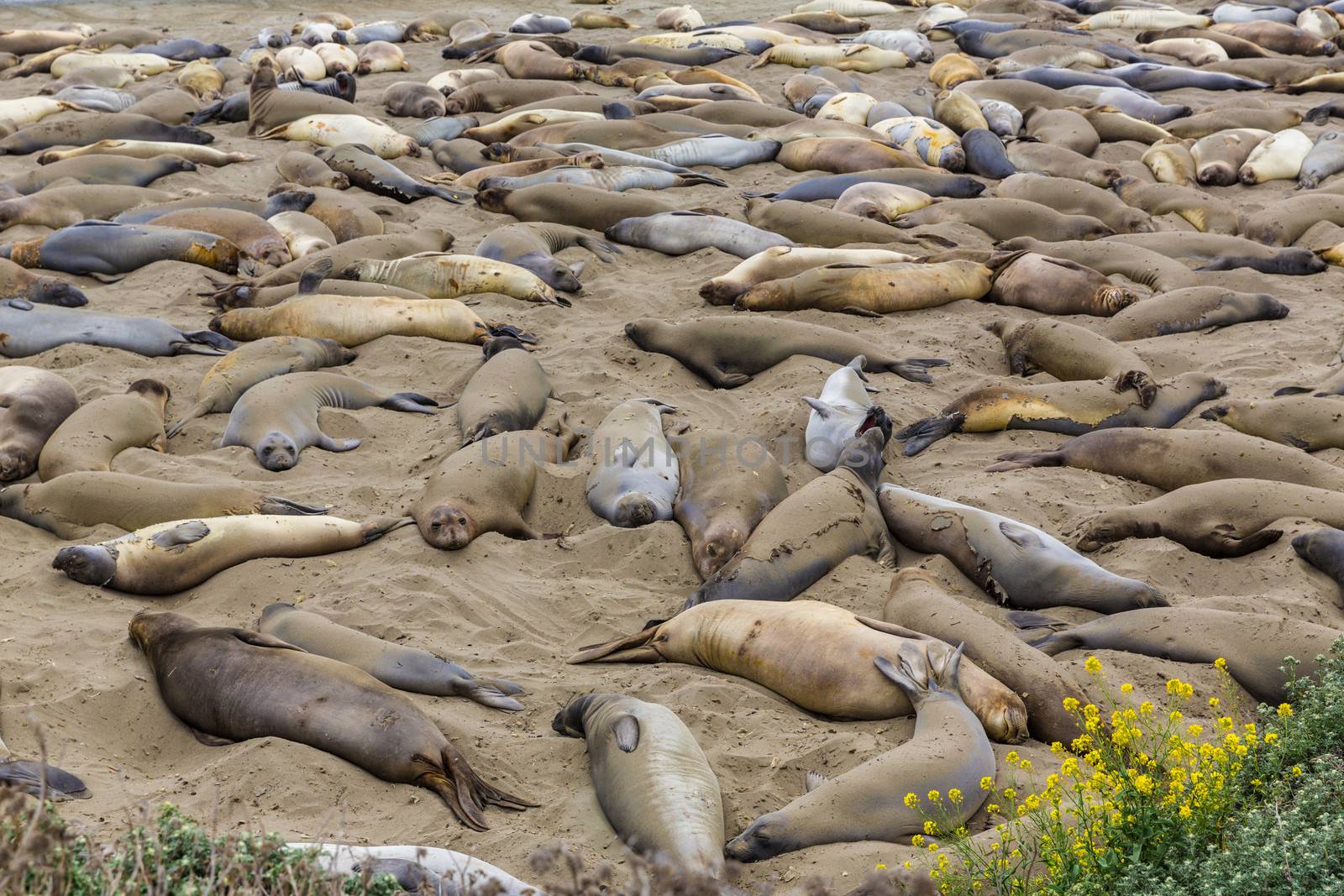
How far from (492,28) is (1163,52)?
8.37 metres

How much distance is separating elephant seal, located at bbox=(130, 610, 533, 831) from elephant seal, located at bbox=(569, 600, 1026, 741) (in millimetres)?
840

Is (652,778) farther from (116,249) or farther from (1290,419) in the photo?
(116,249)

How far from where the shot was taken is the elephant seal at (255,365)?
6355mm

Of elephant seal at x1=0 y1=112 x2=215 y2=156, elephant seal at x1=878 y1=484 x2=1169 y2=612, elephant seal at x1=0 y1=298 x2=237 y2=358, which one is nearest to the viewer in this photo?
elephant seal at x1=878 y1=484 x2=1169 y2=612

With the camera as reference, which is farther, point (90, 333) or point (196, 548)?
point (90, 333)

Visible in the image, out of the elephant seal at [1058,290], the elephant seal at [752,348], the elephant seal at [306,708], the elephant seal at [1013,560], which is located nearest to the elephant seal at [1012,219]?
the elephant seal at [1058,290]

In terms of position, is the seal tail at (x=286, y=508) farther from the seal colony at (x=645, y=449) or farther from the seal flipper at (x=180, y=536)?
the seal flipper at (x=180, y=536)

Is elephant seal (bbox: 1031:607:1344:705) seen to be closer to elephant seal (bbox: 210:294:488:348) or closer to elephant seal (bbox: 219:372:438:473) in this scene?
elephant seal (bbox: 219:372:438:473)

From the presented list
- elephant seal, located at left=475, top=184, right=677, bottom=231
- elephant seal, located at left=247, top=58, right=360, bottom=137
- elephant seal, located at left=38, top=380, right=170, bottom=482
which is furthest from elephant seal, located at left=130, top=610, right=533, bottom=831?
elephant seal, located at left=247, top=58, right=360, bottom=137

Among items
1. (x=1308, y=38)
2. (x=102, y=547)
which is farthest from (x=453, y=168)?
(x=1308, y=38)

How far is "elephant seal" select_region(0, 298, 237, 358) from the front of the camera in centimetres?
690

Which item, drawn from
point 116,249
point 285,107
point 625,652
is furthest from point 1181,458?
point 285,107

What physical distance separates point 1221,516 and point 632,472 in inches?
97.4

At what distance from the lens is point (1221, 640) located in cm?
418
